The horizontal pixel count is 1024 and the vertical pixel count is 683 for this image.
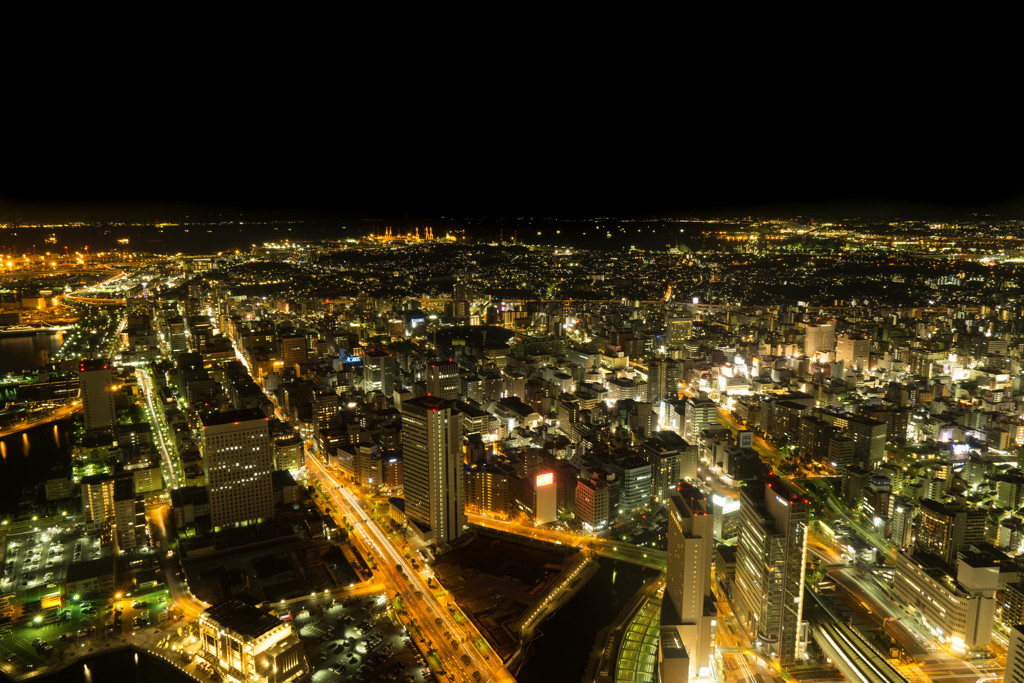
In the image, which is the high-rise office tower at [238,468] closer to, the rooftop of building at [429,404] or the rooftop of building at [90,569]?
the rooftop of building at [90,569]

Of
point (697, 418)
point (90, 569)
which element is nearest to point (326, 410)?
point (90, 569)

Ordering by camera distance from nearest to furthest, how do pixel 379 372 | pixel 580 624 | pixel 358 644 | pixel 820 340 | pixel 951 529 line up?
pixel 358 644
pixel 580 624
pixel 951 529
pixel 379 372
pixel 820 340

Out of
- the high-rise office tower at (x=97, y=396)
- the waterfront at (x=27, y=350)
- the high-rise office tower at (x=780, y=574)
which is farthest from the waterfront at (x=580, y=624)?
the waterfront at (x=27, y=350)

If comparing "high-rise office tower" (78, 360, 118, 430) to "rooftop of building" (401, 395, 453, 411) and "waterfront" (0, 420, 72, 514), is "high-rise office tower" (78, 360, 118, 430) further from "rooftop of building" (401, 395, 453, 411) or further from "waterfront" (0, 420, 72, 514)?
"rooftop of building" (401, 395, 453, 411)

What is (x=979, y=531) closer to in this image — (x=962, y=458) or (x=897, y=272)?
(x=962, y=458)

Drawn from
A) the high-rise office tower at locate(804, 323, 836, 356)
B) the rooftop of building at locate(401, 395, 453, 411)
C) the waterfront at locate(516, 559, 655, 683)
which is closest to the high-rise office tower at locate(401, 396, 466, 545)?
the rooftop of building at locate(401, 395, 453, 411)

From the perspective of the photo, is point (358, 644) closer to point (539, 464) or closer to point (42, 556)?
point (539, 464)
